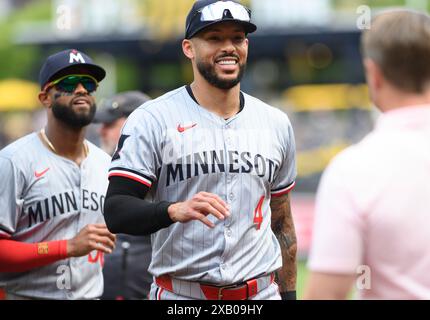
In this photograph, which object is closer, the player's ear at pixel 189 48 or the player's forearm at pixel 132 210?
the player's forearm at pixel 132 210

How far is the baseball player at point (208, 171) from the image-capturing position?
184 inches

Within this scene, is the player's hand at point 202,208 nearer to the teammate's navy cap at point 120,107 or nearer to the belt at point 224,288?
the belt at point 224,288

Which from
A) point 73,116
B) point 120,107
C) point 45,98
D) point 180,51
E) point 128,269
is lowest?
point 128,269

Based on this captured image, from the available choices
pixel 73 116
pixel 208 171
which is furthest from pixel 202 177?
pixel 73 116

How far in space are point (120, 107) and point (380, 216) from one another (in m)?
4.42

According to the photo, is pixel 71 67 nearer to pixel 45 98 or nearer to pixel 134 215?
pixel 45 98

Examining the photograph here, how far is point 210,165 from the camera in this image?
4727 mm

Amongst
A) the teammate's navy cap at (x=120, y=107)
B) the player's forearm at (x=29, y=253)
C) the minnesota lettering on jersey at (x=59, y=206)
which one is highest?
the teammate's navy cap at (x=120, y=107)

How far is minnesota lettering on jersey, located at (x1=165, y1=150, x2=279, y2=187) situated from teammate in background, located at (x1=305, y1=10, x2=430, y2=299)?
1.63 metres

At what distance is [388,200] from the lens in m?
3.03

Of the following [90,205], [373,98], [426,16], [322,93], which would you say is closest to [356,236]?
[373,98]

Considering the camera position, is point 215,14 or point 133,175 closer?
point 133,175

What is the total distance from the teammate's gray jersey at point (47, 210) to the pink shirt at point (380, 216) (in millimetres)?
2811

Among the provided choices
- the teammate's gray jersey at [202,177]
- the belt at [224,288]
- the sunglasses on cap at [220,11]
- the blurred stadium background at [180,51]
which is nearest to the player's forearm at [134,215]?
the teammate's gray jersey at [202,177]
